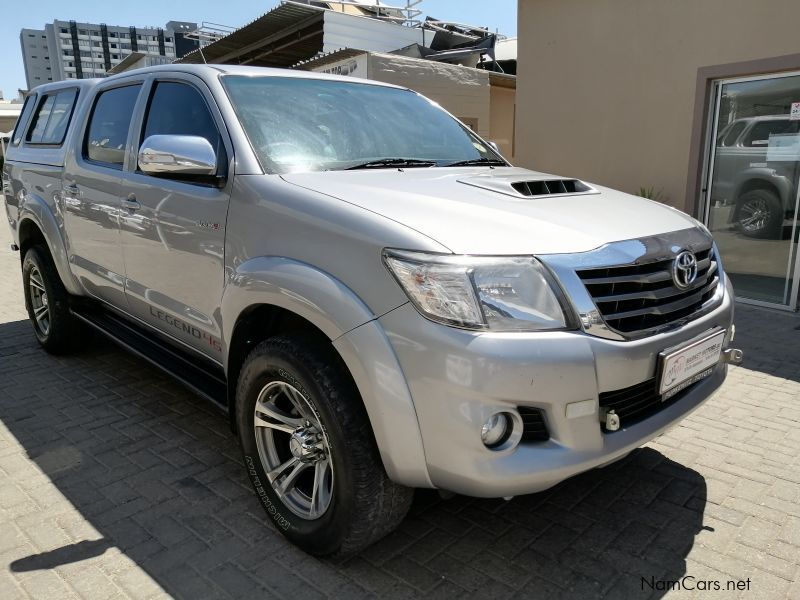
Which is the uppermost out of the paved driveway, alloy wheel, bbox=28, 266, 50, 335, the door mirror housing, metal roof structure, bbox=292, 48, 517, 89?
metal roof structure, bbox=292, 48, 517, 89

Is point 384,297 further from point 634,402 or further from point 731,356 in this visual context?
point 731,356

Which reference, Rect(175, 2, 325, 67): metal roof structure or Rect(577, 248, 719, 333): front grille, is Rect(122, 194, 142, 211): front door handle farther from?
Rect(175, 2, 325, 67): metal roof structure

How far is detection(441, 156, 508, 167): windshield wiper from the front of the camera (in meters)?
3.33

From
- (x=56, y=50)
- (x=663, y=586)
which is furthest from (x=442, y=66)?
(x=56, y=50)

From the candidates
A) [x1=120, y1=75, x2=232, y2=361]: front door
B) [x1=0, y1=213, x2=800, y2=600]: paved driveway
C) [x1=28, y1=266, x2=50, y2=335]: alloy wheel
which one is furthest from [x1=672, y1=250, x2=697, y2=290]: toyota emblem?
[x1=28, y1=266, x2=50, y2=335]: alloy wheel

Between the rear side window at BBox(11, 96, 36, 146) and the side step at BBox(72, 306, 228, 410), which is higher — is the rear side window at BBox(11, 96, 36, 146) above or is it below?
above

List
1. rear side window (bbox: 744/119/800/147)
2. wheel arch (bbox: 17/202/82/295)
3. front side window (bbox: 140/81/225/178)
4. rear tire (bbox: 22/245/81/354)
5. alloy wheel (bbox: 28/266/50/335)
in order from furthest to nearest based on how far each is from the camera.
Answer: rear side window (bbox: 744/119/800/147)
alloy wheel (bbox: 28/266/50/335)
rear tire (bbox: 22/245/81/354)
wheel arch (bbox: 17/202/82/295)
front side window (bbox: 140/81/225/178)

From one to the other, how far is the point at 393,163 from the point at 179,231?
112 centimetres

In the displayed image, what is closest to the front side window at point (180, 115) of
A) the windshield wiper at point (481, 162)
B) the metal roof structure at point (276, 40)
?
the windshield wiper at point (481, 162)

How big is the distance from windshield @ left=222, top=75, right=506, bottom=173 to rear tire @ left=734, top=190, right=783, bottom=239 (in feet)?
14.6

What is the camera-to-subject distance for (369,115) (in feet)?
11.0

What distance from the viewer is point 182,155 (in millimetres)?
2713

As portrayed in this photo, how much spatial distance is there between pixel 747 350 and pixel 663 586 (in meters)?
3.45

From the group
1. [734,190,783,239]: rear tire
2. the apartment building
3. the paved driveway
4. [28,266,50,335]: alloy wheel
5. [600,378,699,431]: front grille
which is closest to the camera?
[600,378,699,431]: front grille
